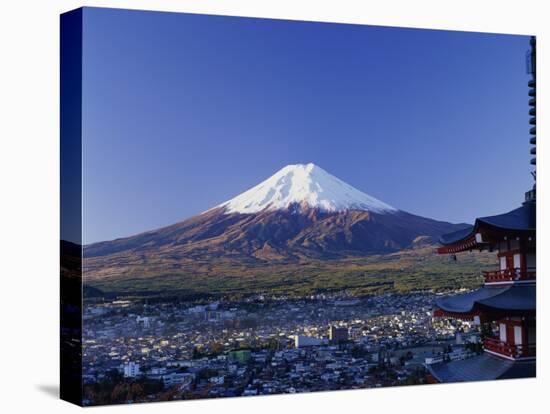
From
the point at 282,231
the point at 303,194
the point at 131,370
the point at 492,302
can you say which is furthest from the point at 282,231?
the point at 492,302

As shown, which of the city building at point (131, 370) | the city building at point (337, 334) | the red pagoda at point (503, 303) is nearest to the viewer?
the city building at point (131, 370)

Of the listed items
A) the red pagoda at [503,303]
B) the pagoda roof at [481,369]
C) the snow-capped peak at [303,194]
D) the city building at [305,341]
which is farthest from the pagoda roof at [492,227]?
the city building at [305,341]

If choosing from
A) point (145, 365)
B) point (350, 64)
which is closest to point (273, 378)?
point (145, 365)

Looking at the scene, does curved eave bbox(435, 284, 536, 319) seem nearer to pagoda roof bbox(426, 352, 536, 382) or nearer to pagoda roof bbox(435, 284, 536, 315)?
pagoda roof bbox(435, 284, 536, 315)

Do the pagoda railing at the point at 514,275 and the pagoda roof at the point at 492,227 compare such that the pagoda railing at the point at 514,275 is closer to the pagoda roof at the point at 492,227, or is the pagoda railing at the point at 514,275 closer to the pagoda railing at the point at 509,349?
the pagoda roof at the point at 492,227

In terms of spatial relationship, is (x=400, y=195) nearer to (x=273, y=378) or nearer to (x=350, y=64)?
(x=350, y=64)

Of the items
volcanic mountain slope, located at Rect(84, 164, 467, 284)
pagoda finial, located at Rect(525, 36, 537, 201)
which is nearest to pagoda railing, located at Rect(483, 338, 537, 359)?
volcanic mountain slope, located at Rect(84, 164, 467, 284)
